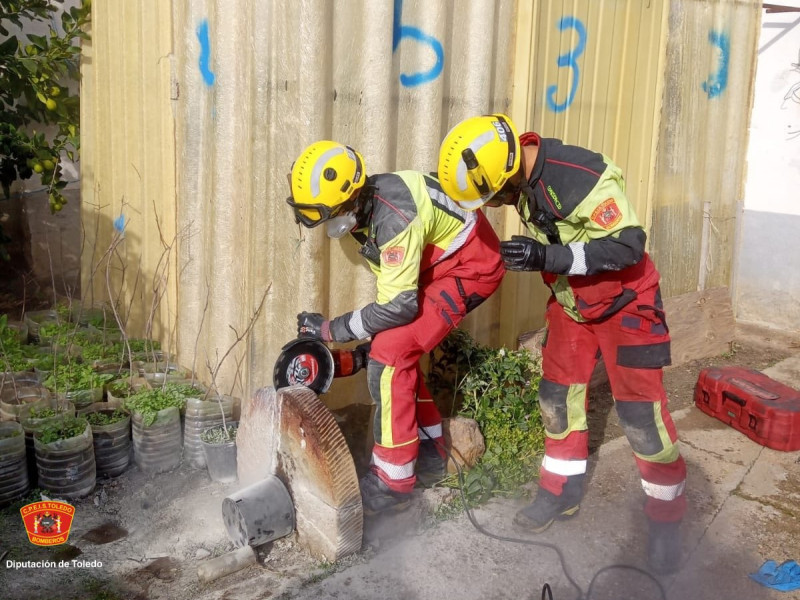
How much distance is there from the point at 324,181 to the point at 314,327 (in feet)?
2.55

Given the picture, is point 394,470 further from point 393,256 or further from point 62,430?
point 62,430

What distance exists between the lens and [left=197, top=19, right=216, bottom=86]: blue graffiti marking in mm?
4641

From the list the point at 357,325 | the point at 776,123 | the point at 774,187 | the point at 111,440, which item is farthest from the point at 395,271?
the point at 776,123

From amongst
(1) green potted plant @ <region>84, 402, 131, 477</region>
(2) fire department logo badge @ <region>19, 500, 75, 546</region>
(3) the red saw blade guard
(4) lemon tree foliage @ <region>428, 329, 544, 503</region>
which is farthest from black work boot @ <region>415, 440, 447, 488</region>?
(2) fire department logo badge @ <region>19, 500, 75, 546</region>

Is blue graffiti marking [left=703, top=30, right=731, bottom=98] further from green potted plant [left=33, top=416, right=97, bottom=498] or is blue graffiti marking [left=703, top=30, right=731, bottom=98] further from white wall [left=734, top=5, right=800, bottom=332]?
green potted plant [left=33, top=416, right=97, bottom=498]

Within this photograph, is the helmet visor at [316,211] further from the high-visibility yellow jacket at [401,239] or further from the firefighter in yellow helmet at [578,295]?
the firefighter in yellow helmet at [578,295]

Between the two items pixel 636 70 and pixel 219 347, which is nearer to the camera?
pixel 219 347

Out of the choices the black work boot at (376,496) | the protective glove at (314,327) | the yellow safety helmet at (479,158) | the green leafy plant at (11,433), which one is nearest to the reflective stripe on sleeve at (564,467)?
the black work boot at (376,496)

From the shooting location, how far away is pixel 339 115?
429cm

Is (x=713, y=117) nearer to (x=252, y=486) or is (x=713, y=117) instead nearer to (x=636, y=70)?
(x=636, y=70)

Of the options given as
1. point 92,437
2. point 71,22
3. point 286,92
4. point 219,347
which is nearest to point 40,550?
point 92,437

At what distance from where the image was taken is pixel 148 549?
3658 mm

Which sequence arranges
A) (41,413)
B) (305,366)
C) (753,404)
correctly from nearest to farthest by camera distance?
1. (305,366)
2. (41,413)
3. (753,404)

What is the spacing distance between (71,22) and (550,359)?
5088 millimetres
